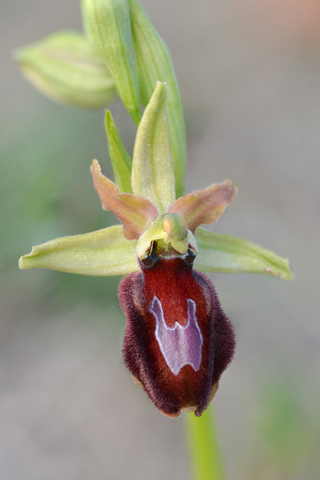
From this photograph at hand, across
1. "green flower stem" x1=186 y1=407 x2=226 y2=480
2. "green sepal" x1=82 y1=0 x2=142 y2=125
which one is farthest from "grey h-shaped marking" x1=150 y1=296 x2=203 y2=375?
"green sepal" x1=82 y1=0 x2=142 y2=125

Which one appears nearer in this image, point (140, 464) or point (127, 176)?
point (127, 176)

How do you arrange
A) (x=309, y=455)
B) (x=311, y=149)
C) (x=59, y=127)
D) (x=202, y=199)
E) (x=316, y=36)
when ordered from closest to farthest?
(x=202, y=199), (x=309, y=455), (x=59, y=127), (x=311, y=149), (x=316, y=36)

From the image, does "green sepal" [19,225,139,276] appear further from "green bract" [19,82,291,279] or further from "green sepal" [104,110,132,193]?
"green sepal" [104,110,132,193]

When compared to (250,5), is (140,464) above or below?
below

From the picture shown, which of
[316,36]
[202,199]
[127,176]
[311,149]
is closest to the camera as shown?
[202,199]

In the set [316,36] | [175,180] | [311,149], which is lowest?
[311,149]

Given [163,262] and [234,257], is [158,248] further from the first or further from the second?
[234,257]

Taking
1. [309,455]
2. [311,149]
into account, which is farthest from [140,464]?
[311,149]

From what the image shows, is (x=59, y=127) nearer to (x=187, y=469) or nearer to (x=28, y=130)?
(x=28, y=130)
